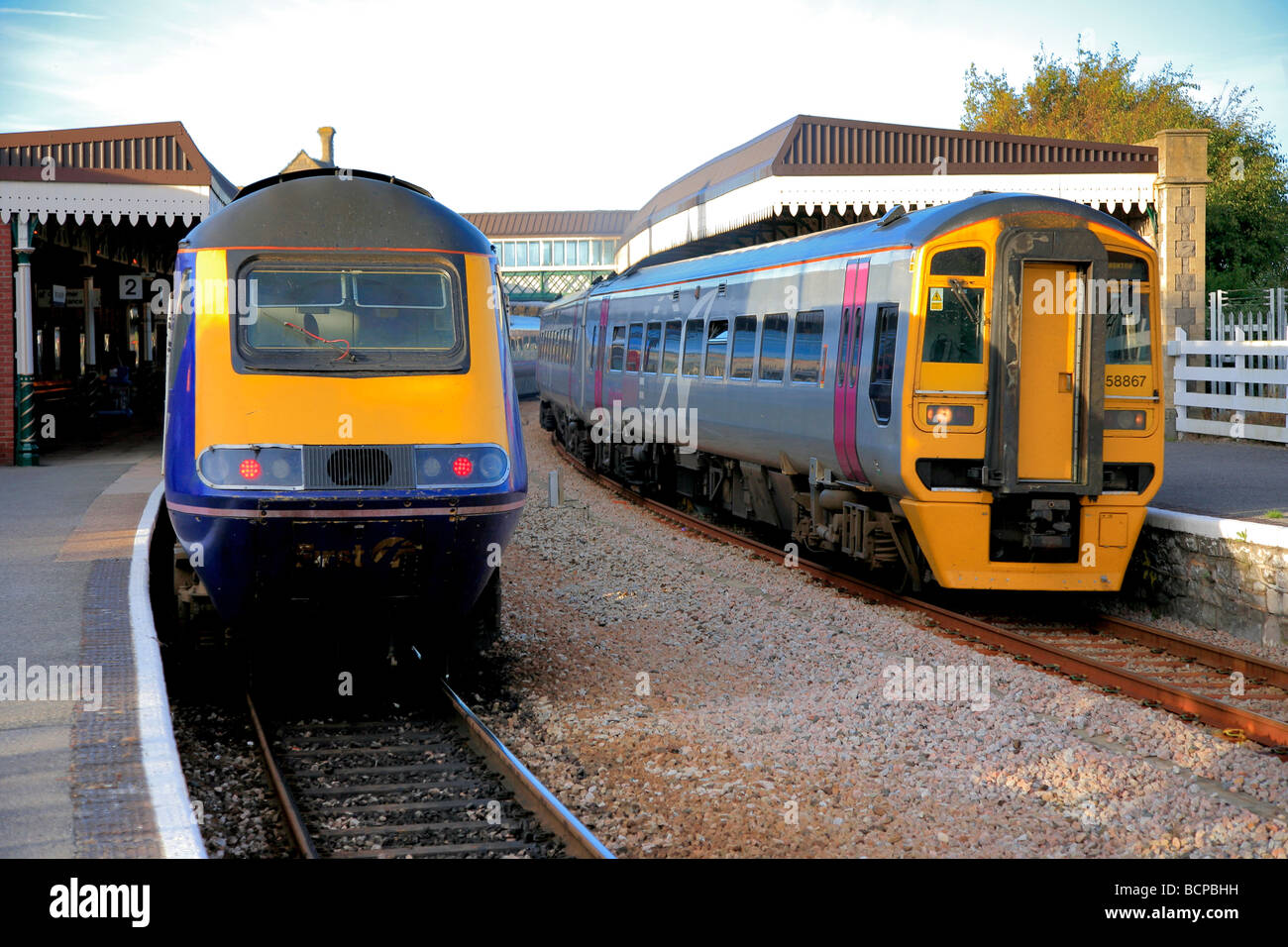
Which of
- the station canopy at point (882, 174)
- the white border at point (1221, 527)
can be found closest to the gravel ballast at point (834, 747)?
the white border at point (1221, 527)

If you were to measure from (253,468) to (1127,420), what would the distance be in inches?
266

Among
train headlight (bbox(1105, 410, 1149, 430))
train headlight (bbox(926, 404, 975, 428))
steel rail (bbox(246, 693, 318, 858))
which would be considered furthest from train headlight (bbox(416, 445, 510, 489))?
train headlight (bbox(1105, 410, 1149, 430))

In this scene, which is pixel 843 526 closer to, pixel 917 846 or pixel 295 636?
pixel 295 636

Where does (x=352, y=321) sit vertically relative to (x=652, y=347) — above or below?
below

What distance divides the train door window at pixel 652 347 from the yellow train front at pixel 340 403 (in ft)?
29.4

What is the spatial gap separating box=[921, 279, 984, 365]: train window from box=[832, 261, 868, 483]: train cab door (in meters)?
0.90

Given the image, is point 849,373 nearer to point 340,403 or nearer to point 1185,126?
point 340,403

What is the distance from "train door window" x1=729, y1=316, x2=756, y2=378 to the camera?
13.5 m

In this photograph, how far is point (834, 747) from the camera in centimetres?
704

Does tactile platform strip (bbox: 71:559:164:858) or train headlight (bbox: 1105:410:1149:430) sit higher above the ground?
train headlight (bbox: 1105:410:1149:430)
